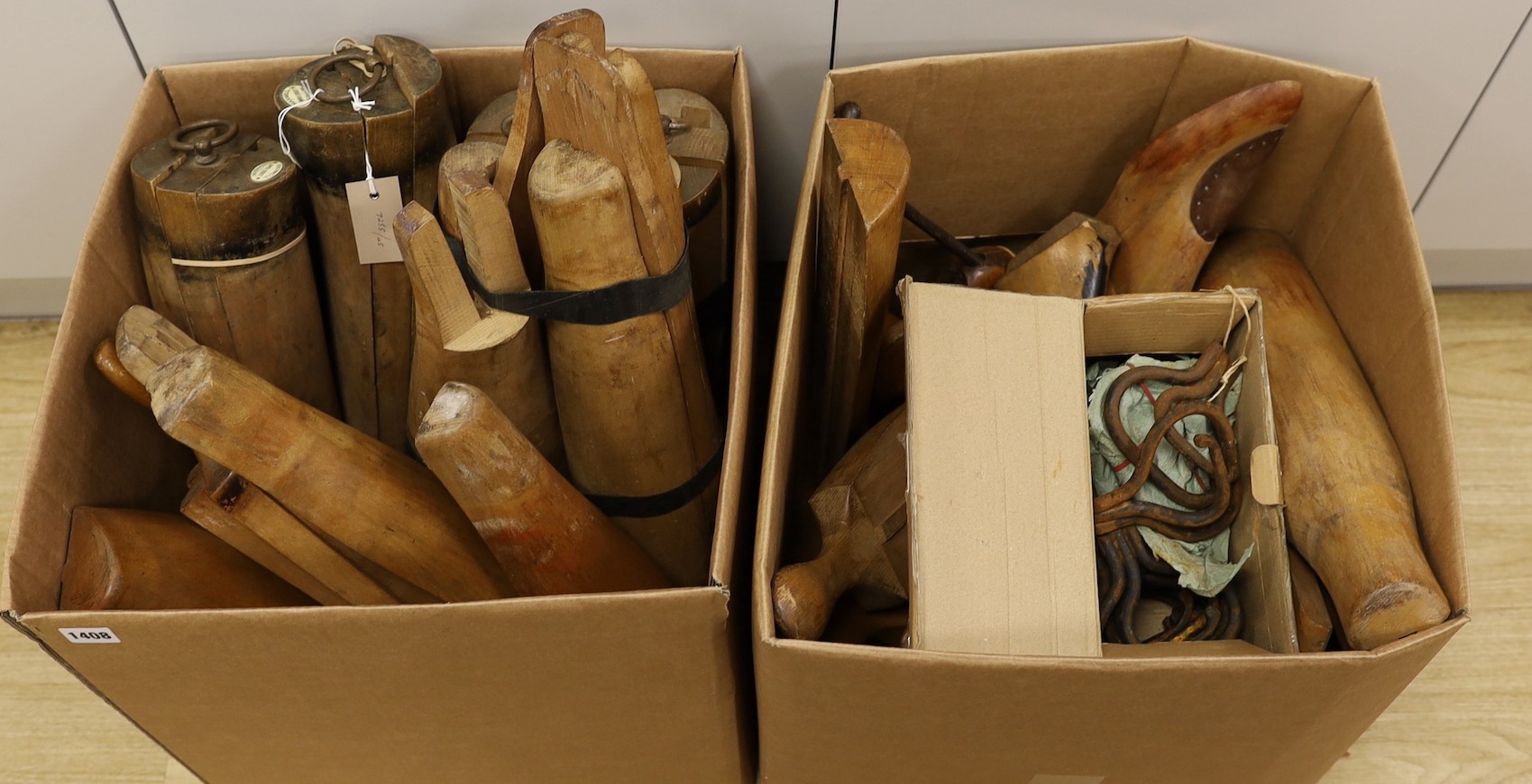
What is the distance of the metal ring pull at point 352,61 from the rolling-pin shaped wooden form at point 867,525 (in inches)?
18.6

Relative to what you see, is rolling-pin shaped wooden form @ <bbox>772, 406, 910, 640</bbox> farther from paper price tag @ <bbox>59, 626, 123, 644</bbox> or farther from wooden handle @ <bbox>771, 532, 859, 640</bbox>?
paper price tag @ <bbox>59, 626, 123, 644</bbox>

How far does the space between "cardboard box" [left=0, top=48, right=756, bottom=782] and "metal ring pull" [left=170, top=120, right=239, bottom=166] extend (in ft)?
0.16

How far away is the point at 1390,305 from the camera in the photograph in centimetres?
86

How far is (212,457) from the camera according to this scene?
716 millimetres

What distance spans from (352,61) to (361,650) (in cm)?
48

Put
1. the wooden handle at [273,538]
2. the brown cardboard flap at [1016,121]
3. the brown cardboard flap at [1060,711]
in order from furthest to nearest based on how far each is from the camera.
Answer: the brown cardboard flap at [1016,121] → the wooden handle at [273,538] → the brown cardboard flap at [1060,711]

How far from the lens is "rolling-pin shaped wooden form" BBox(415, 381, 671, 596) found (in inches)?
26.5

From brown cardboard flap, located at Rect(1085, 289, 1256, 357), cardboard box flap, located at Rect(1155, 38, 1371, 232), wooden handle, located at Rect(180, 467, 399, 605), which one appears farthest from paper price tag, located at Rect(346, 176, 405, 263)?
cardboard box flap, located at Rect(1155, 38, 1371, 232)

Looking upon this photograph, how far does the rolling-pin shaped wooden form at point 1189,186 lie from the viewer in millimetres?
927

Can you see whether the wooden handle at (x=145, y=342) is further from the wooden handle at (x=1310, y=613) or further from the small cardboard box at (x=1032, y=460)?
the wooden handle at (x=1310, y=613)

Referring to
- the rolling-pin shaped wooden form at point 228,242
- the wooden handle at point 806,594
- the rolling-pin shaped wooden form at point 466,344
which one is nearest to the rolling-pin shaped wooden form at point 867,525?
the wooden handle at point 806,594

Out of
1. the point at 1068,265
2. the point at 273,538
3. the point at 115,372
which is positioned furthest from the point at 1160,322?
the point at 115,372

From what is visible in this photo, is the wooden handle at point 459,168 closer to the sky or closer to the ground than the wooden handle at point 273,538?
closer to the sky

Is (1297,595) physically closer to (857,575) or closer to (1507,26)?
(857,575)
